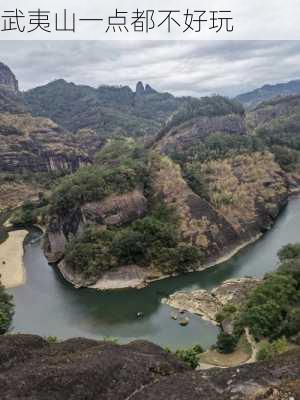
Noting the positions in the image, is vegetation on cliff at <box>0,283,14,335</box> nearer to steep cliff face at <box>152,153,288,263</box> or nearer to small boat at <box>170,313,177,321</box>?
small boat at <box>170,313,177,321</box>

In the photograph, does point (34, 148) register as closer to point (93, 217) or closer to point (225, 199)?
point (225, 199)

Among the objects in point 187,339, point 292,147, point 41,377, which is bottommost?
point 187,339

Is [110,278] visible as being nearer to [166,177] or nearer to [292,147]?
[166,177]

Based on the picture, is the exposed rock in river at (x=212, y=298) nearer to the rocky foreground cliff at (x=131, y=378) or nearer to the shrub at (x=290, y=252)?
the shrub at (x=290, y=252)

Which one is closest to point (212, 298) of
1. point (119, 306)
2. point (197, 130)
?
point (119, 306)

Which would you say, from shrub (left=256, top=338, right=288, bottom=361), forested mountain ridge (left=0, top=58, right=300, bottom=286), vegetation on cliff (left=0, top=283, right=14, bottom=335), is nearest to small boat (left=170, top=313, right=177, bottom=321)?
forested mountain ridge (left=0, top=58, right=300, bottom=286)

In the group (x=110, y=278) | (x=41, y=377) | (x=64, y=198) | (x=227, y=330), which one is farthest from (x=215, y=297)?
(x=41, y=377)
